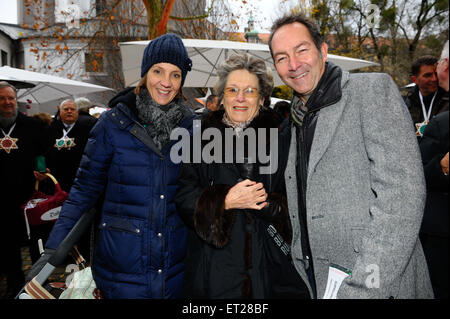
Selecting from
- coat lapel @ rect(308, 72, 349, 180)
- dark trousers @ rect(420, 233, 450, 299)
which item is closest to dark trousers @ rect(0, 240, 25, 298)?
coat lapel @ rect(308, 72, 349, 180)

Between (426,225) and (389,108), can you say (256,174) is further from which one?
(426,225)

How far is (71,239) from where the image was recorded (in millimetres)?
1980

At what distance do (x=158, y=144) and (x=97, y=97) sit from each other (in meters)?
22.7

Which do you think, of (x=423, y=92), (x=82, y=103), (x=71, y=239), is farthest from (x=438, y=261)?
(x=82, y=103)

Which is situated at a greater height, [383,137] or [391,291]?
[383,137]

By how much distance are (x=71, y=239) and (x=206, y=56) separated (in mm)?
5098

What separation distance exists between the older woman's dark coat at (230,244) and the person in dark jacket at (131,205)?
0.14 meters

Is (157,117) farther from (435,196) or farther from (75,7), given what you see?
(75,7)

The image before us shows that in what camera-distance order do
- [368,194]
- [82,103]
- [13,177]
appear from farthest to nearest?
[82,103] < [13,177] < [368,194]

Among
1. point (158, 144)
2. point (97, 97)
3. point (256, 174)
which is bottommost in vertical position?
point (256, 174)

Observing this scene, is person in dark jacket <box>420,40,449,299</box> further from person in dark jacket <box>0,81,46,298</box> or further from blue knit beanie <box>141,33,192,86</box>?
person in dark jacket <box>0,81,46,298</box>

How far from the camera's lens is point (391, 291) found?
4.01ft
